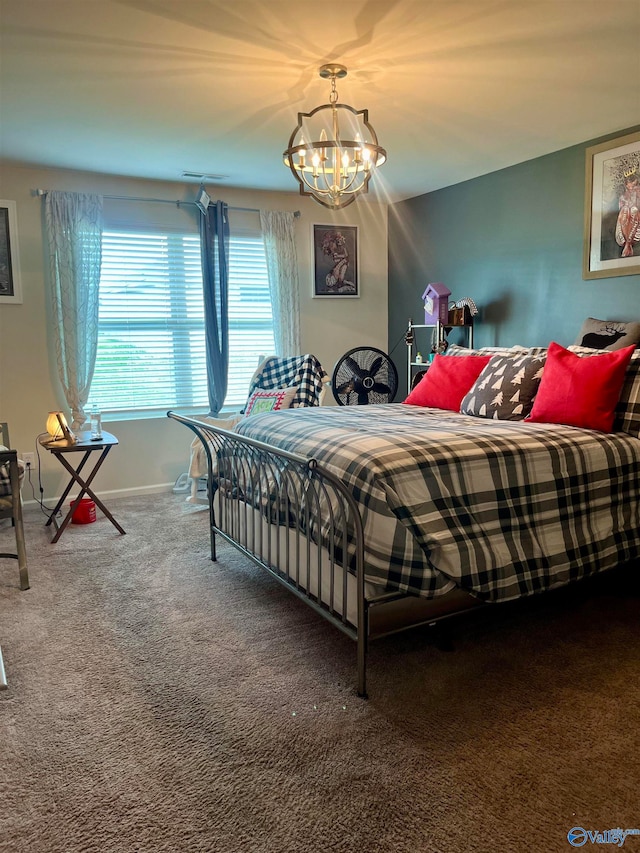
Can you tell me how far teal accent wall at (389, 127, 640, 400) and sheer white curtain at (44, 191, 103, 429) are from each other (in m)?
2.54

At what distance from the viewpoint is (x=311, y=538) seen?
2252 millimetres

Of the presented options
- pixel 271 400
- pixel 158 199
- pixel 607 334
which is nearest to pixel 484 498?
pixel 607 334

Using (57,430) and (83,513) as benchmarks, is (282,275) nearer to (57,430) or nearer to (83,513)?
(57,430)

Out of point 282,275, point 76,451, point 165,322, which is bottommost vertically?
point 76,451

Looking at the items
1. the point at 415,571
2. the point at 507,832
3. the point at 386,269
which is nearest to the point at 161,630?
the point at 415,571

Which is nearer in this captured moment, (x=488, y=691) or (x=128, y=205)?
(x=488, y=691)

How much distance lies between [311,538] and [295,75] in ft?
6.61

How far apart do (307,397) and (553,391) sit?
5.76 ft

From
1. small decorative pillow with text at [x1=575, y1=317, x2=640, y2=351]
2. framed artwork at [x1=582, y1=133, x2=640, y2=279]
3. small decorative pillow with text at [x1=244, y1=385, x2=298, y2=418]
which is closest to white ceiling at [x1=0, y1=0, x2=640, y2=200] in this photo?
framed artwork at [x1=582, y1=133, x2=640, y2=279]

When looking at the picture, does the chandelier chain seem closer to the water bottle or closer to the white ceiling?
the white ceiling

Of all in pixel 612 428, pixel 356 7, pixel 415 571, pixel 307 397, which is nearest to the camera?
pixel 415 571

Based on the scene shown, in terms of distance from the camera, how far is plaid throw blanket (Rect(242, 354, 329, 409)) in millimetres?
4055

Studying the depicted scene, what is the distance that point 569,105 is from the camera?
3.03 m

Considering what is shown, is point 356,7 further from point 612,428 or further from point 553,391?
point 612,428
